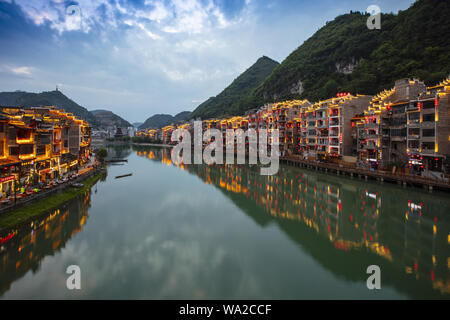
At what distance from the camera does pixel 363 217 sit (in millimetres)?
23828

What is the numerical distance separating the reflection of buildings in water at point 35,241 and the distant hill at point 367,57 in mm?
75248

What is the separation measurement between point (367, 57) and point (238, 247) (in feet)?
343

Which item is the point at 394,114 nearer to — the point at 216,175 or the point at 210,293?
the point at 216,175

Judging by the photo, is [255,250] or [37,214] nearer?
[255,250]

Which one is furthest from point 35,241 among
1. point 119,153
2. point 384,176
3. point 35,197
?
point 119,153

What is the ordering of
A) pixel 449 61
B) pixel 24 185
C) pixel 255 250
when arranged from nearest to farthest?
pixel 255 250 < pixel 24 185 < pixel 449 61

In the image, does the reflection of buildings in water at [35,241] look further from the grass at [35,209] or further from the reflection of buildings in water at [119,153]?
the reflection of buildings in water at [119,153]

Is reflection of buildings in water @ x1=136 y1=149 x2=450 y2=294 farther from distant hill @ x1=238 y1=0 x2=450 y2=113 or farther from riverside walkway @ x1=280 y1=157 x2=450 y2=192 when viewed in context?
distant hill @ x1=238 y1=0 x2=450 y2=113

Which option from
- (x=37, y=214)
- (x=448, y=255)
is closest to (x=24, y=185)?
(x=37, y=214)

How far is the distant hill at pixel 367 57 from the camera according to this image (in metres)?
64.7

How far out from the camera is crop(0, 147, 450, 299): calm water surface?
12969 mm

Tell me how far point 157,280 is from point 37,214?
53.3 ft

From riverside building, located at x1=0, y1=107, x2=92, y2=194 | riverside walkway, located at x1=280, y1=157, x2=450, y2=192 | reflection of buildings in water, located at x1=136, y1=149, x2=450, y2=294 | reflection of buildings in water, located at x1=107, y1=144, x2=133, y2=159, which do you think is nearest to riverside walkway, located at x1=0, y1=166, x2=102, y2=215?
riverside building, located at x1=0, y1=107, x2=92, y2=194
